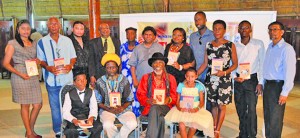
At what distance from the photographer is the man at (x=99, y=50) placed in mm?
4723

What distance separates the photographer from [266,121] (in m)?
4.16

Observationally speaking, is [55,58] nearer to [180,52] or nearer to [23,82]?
[23,82]

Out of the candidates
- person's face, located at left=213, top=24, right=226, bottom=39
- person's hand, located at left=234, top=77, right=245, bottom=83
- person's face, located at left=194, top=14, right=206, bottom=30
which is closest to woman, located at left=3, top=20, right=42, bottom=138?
person's face, located at left=194, top=14, right=206, bottom=30

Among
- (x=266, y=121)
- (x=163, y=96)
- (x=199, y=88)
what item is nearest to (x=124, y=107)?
(x=163, y=96)

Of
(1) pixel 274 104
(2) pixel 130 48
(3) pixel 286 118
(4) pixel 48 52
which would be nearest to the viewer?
(1) pixel 274 104

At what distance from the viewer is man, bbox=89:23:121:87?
472 centimetres

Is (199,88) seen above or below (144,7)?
below

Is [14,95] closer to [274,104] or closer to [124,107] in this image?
[124,107]

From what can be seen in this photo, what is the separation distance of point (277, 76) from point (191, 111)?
43.4 inches

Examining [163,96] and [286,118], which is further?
[286,118]

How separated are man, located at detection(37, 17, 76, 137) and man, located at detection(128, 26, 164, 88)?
0.84 metres

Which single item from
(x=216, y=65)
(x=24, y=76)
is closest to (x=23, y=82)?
(x=24, y=76)

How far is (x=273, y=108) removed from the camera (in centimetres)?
396

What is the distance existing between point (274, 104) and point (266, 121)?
33 cm
